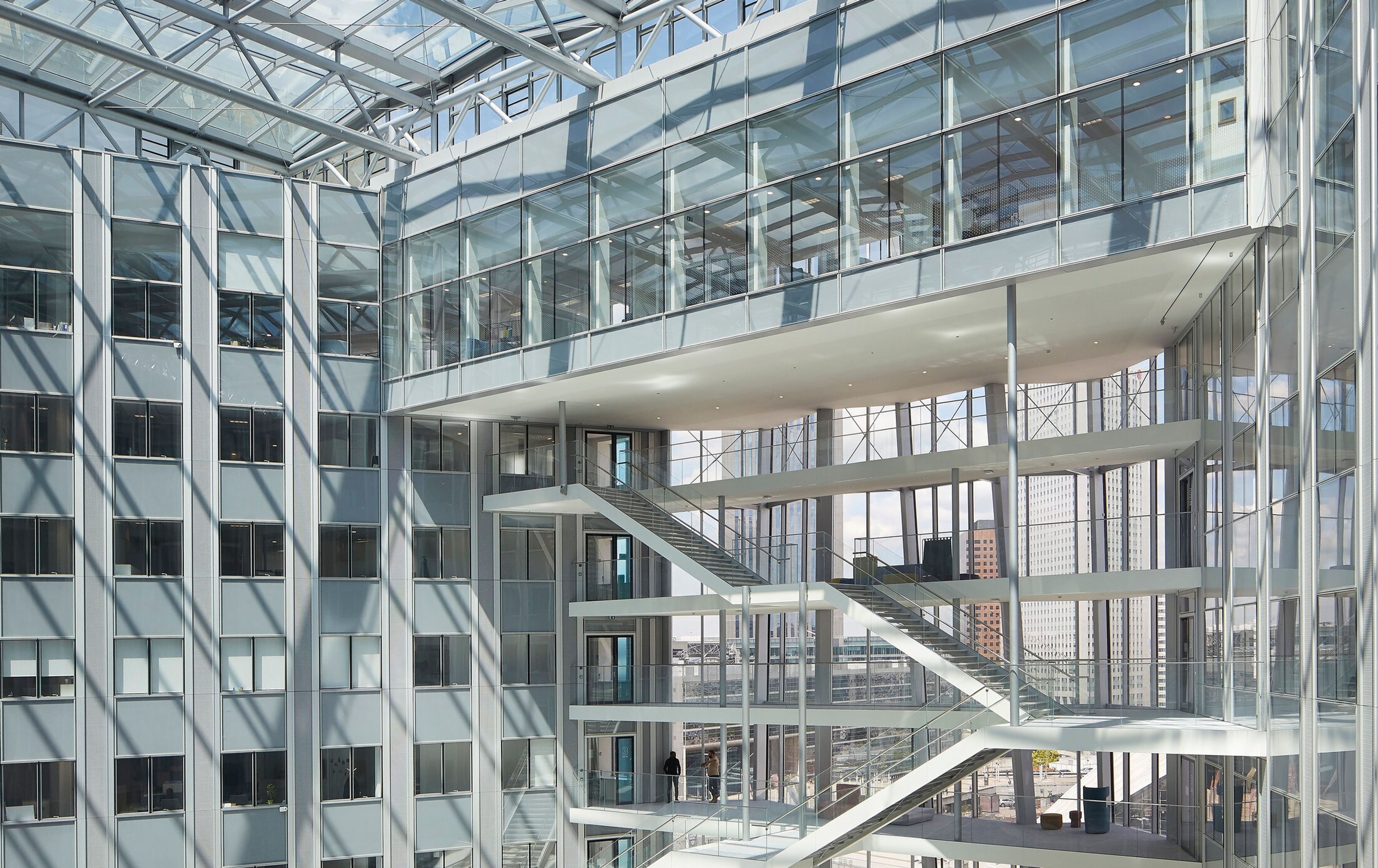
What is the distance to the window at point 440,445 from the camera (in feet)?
129

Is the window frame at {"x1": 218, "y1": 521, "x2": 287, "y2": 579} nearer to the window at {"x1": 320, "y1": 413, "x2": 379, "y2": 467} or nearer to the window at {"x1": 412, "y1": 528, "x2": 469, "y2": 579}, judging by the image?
the window at {"x1": 320, "y1": 413, "x2": 379, "y2": 467}

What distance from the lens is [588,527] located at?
42.4 meters

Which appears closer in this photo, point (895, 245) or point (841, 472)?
point (895, 245)

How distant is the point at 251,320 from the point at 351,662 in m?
10.3

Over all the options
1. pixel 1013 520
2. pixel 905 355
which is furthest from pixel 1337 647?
pixel 905 355

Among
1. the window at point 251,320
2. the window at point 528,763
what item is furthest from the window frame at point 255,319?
the window at point 528,763

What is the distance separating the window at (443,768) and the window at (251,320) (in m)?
12.6

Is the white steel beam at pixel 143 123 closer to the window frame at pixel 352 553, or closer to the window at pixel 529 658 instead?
the window frame at pixel 352 553

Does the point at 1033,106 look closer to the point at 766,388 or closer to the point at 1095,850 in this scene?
the point at 766,388

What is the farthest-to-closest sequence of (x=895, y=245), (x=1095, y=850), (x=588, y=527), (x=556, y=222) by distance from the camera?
(x=588, y=527), (x=556, y=222), (x=1095, y=850), (x=895, y=245)

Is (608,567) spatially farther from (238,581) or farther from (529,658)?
(238,581)

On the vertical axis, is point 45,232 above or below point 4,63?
below

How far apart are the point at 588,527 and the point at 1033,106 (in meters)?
22.4

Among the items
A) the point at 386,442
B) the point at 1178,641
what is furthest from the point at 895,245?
the point at 386,442
